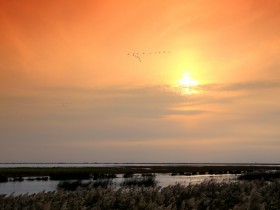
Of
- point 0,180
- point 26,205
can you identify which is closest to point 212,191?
point 26,205

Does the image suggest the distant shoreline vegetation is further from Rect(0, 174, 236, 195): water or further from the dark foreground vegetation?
the dark foreground vegetation

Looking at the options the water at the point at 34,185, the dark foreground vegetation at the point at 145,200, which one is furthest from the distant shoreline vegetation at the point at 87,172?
the dark foreground vegetation at the point at 145,200

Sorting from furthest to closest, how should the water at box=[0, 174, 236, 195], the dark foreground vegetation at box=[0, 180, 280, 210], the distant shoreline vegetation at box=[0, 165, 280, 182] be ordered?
the distant shoreline vegetation at box=[0, 165, 280, 182] → the water at box=[0, 174, 236, 195] → the dark foreground vegetation at box=[0, 180, 280, 210]

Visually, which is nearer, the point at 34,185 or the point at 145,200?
the point at 145,200

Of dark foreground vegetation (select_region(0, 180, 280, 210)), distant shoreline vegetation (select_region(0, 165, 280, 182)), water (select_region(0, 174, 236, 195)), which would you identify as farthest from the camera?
distant shoreline vegetation (select_region(0, 165, 280, 182))

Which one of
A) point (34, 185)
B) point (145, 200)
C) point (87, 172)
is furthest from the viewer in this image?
point (87, 172)

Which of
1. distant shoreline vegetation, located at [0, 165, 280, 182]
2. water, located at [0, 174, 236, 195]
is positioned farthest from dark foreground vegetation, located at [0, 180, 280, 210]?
distant shoreline vegetation, located at [0, 165, 280, 182]

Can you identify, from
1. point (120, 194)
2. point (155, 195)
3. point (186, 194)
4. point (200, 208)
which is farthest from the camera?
point (186, 194)

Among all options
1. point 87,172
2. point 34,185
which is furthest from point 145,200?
point 87,172

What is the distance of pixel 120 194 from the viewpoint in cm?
2122

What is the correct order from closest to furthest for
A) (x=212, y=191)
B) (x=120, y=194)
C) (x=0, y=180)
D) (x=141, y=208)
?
1. (x=141, y=208)
2. (x=120, y=194)
3. (x=212, y=191)
4. (x=0, y=180)

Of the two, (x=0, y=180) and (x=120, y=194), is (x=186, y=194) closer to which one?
(x=120, y=194)

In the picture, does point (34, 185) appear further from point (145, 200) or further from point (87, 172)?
point (145, 200)

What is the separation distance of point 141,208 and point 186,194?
7172 mm
